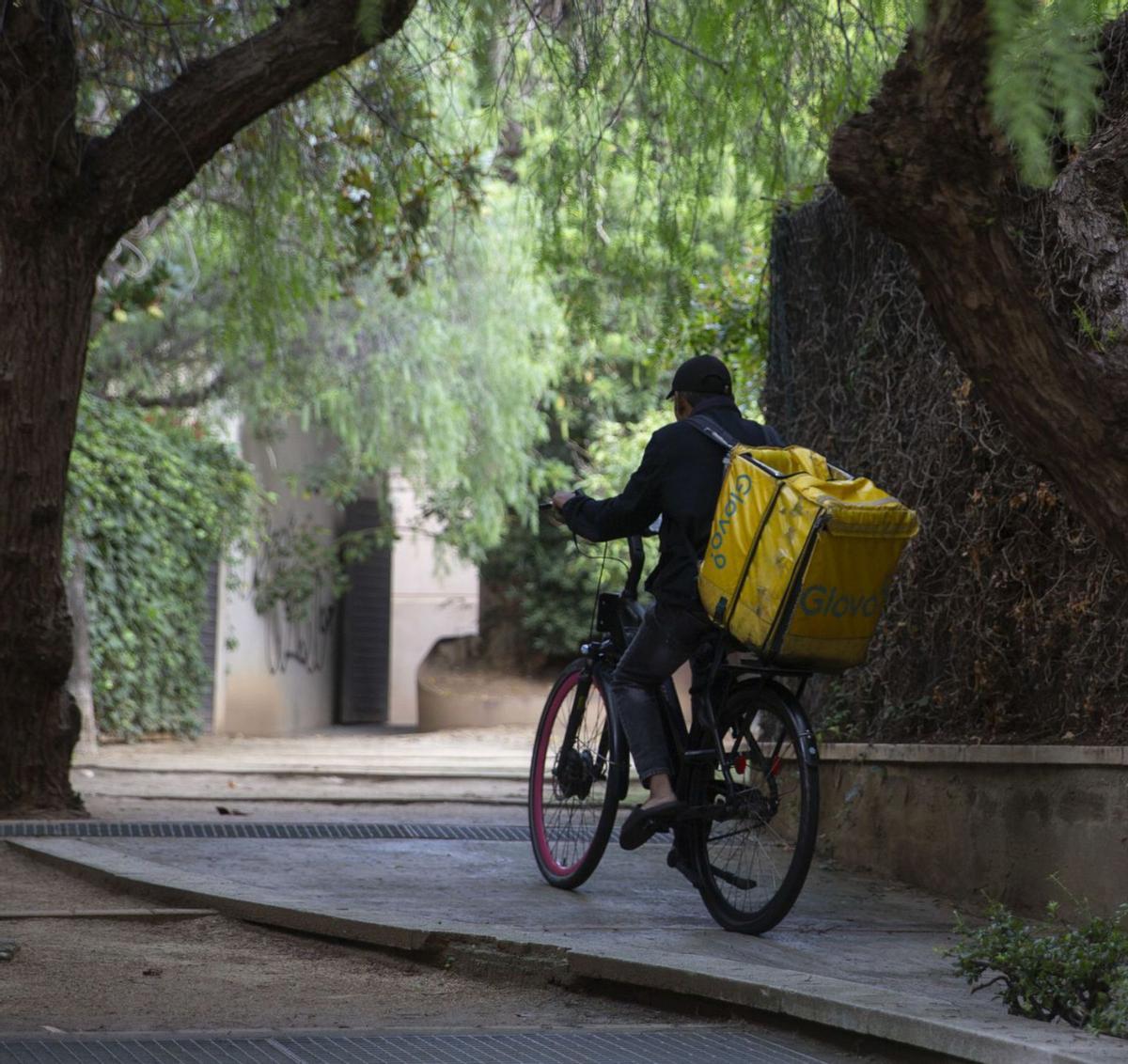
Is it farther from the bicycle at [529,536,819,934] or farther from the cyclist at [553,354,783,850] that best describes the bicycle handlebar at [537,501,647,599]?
the cyclist at [553,354,783,850]

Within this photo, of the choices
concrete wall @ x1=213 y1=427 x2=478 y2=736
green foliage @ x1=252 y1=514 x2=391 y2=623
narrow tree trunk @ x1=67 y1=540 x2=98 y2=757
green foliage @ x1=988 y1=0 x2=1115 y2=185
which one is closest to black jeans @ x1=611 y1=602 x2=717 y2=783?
green foliage @ x1=988 y1=0 x2=1115 y2=185

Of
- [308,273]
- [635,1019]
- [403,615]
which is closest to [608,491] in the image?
[308,273]

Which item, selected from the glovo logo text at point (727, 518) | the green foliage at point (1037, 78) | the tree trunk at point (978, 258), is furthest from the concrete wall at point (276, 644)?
the green foliage at point (1037, 78)

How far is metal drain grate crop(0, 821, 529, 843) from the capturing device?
802 cm

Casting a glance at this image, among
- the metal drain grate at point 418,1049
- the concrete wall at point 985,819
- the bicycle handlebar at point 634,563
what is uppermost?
the bicycle handlebar at point 634,563

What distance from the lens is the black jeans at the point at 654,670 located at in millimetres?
5926

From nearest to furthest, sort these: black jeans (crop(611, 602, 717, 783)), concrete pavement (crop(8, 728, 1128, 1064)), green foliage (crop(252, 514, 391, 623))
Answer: concrete pavement (crop(8, 728, 1128, 1064)) < black jeans (crop(611, 602, 717, 783)) < green foliage (crop(252, 514, 391, 623))

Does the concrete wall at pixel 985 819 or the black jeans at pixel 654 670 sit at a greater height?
the black jeans at pixel 654 670

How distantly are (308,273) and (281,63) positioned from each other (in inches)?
204

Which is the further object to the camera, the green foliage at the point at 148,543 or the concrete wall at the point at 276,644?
the concrete wall at the point at 276,644

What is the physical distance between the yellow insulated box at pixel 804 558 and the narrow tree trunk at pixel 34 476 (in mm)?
4008

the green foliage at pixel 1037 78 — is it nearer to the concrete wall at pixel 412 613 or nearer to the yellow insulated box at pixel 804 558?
the yellow insulated box at pixel 804 558

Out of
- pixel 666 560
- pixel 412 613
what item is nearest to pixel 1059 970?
pixel 666 560

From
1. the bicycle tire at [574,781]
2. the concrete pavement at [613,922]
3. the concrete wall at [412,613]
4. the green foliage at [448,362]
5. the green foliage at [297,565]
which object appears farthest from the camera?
the concrete wall at [412,613]
